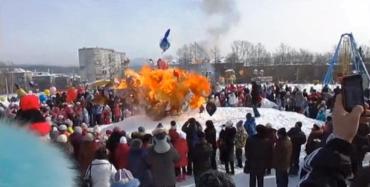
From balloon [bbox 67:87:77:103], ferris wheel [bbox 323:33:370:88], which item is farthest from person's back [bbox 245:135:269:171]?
ferris wheel [bbox 323:33:370:88]

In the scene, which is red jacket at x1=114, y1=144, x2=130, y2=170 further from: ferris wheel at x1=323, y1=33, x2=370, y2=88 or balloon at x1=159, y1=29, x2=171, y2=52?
ferris wheel at x1=323, y1=33, x2=370, y2=88

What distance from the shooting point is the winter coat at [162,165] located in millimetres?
8148

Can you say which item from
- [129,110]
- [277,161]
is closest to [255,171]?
[277,161]

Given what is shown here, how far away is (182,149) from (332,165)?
8271mm

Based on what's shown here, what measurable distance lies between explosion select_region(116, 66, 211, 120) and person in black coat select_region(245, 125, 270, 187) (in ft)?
22.9

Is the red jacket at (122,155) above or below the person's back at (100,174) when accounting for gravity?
below

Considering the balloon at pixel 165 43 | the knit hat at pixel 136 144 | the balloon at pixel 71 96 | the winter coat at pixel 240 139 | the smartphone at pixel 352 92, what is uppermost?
the balloon at pixel 165 43

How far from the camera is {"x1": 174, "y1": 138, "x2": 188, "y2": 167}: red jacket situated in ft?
32.9

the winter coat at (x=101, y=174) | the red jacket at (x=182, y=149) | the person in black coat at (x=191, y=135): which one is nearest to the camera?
the winter coat at (x=101, y=174)

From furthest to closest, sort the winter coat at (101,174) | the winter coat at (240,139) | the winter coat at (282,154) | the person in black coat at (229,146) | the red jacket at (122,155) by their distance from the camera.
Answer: the winter coat at (240,139) → the person in black coat at (229,146) → the winter coat at (282,154) → the red jacket at (122,155) → the winter coat at (101,174)

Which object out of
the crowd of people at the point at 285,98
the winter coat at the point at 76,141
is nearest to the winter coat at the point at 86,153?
the winter coat at the point at 76,141

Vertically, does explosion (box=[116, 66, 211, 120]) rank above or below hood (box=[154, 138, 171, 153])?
above

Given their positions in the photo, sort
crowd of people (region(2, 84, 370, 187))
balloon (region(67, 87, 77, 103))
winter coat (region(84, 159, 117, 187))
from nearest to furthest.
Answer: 1. winter coat (region(84, 159, 117, 187))
2. crowd of people (region(2, 84, 370, 187))
3. balloon (region(67, 87, 77, 103))

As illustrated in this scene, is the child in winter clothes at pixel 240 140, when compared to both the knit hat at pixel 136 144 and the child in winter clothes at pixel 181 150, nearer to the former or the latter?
the child in winter clothes at pixel 181 150
